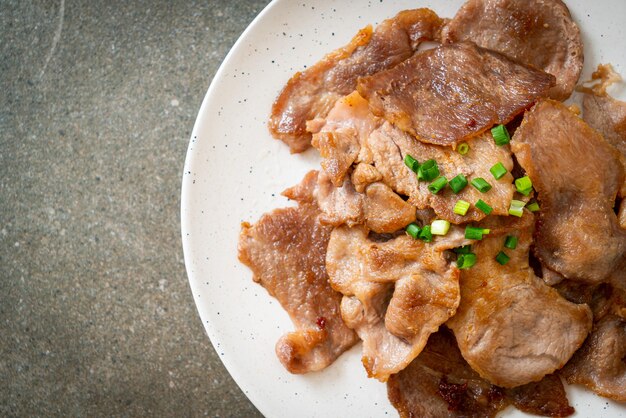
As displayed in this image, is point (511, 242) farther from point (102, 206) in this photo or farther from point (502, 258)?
point (102, 206)

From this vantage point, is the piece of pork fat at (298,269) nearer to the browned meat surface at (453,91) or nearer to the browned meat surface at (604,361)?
the browned meat surface at (453,91)

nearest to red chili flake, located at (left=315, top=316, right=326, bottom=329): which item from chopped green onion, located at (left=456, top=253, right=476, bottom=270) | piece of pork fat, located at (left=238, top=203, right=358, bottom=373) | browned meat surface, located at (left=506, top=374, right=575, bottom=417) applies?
piece of pork fat, located at (left=238, top=203, right=358, bottom=373)

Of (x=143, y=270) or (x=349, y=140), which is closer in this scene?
(x=349, y=140)

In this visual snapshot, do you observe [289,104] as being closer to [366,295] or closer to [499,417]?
[366,295]

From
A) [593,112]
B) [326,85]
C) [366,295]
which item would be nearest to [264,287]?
[366,295]

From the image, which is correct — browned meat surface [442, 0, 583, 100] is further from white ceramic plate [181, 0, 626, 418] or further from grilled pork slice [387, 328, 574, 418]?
grilled pork slice [387, 328, 574, 418]

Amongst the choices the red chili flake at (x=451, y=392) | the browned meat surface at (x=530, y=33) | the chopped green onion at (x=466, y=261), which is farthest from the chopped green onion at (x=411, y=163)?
the red chili flake at (x=451, y=392)
